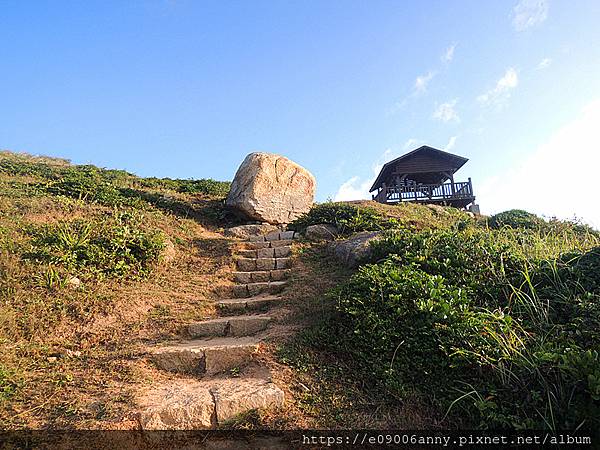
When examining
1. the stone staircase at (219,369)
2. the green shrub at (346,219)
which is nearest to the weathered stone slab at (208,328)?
the stone staircase at (219,369)

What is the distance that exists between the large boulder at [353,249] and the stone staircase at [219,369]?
1036 millimetres

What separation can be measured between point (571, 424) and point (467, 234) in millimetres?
3132

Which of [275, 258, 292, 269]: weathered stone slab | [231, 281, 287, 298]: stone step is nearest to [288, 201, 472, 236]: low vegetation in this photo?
[275, 258, 292, 269]: weathered stone slab

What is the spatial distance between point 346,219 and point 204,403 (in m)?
5.36

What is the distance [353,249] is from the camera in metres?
5.33

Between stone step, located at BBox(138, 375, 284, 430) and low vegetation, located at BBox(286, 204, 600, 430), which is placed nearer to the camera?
low vegetation, located at BBox(286, 204, 600, 430)

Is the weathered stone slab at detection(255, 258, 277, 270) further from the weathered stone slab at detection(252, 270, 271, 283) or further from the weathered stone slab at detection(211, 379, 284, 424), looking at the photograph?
the weathered stone slab at detection(211, 379, 284, 424)

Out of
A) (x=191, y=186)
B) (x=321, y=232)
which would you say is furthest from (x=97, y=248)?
(x=191, y=186)

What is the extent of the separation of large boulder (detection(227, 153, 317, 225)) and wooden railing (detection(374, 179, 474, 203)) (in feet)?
35.8

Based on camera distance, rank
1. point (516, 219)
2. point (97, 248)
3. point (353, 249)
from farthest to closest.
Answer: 1. point (516, 219)
2. point (353, 249)
3. point (97, 248)

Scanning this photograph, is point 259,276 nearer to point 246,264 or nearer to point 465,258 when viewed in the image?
point 246,264

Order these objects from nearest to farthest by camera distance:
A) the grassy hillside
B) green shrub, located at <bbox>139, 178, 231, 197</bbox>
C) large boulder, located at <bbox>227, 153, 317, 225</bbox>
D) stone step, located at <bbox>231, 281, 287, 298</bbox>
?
the grassy hillside < stone step, located at <bbox>231, 281, 287, 298</bbox> < large boulder, located at <bbox>227, 153, 317, 225</bbox> < green shrub, located at <bbox>139, 178, 231, 197</bbox>

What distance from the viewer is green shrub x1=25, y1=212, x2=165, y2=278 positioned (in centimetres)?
461

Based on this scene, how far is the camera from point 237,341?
359cm
